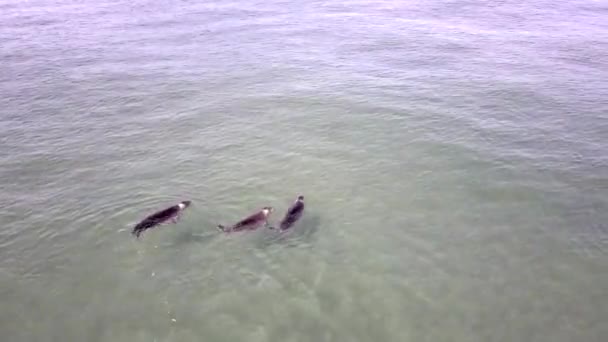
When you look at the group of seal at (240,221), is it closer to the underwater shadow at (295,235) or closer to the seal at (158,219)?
the seal at (158,219)

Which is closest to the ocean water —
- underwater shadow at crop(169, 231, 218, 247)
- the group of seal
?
underwater shadow at crop(169, 231, 218, 247)

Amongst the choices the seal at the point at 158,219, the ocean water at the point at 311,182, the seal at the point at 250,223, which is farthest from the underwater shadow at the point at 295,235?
the seal at the point at 158,219

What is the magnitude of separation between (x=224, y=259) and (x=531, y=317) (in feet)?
29.1

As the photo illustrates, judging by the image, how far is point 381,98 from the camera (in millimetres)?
26828

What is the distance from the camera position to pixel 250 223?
16.8 meters

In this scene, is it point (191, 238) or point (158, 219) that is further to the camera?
point (191, 238)

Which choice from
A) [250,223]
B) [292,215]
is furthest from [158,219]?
[292,215]

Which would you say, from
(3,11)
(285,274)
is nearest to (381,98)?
(285,274)

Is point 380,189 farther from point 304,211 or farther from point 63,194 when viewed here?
point 63,194

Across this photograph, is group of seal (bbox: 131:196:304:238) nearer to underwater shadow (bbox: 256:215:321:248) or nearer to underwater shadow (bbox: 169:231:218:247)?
underwater shadow (bbox: 256:215:321:248)

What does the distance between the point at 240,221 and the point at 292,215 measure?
1.73 meters

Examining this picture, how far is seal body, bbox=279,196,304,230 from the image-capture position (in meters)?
17.1

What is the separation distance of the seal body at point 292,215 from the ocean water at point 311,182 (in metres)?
0.37

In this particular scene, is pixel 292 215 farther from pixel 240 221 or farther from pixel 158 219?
pixel 158 219
